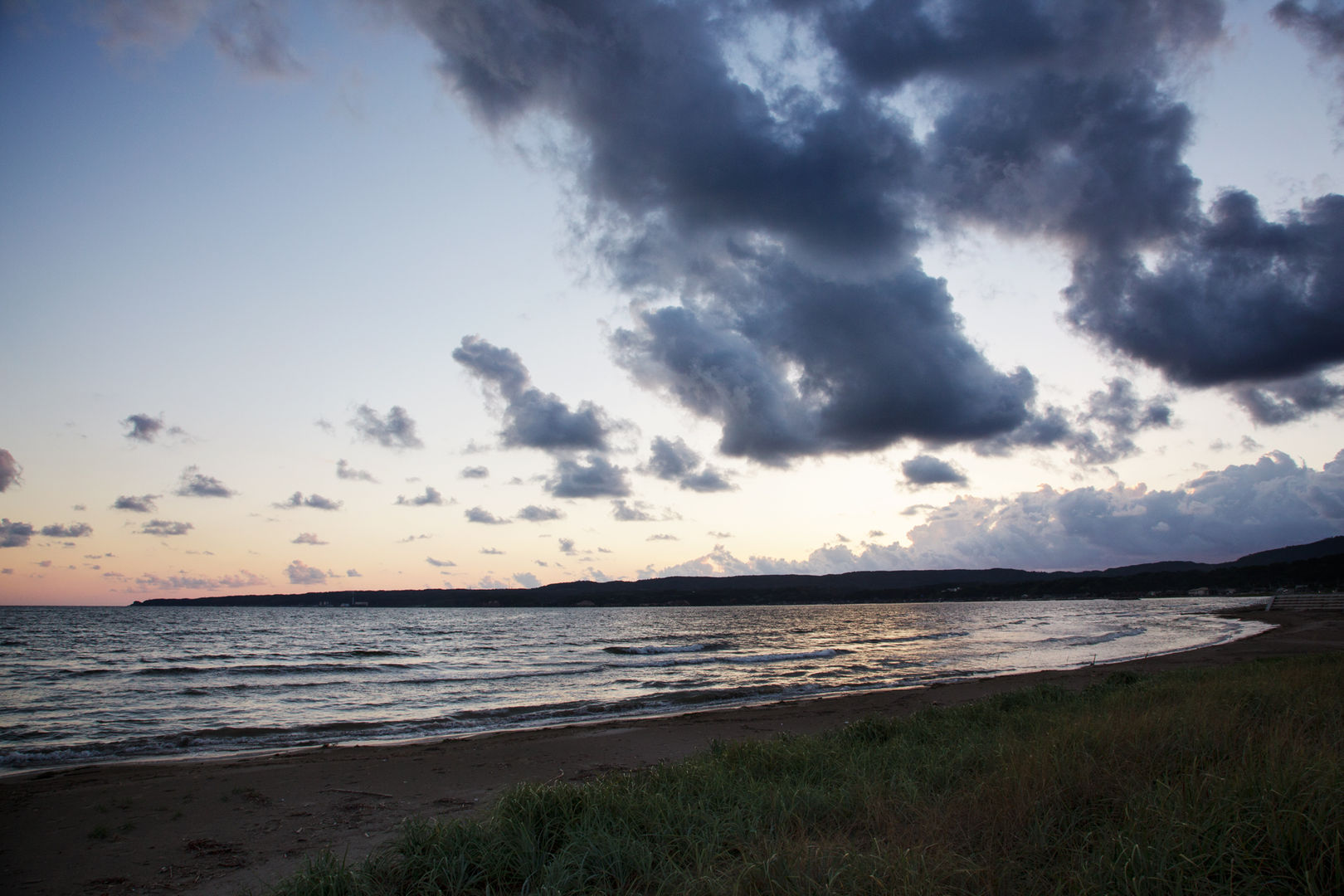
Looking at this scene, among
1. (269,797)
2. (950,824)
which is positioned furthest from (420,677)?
(950,824)

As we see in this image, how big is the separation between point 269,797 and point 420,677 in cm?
2286

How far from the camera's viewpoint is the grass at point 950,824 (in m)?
4.13

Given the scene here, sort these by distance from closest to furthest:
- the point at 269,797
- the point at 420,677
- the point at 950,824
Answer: the point at 950,824 → the point at 269,797 → the point at 420,677

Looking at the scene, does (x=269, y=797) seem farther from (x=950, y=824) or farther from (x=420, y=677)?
(x=420, y=677)

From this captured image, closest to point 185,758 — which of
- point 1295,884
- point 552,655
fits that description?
point 1295,884

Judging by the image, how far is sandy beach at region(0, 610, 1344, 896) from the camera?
818 centimetres

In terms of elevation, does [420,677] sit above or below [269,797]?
below

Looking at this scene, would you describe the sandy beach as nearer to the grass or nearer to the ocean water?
the grass

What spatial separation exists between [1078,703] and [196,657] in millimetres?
49425

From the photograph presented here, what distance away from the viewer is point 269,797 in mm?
11398

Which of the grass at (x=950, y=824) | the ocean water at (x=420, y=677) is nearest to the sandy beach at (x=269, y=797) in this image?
the grass at (x=950, y=824)

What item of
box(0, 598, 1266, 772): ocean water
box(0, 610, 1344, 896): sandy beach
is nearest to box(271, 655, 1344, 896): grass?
box(0, 610, 1344, 896): sandy beach

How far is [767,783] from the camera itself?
23.8 feet

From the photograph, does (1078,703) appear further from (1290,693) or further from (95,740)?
(95,740)
